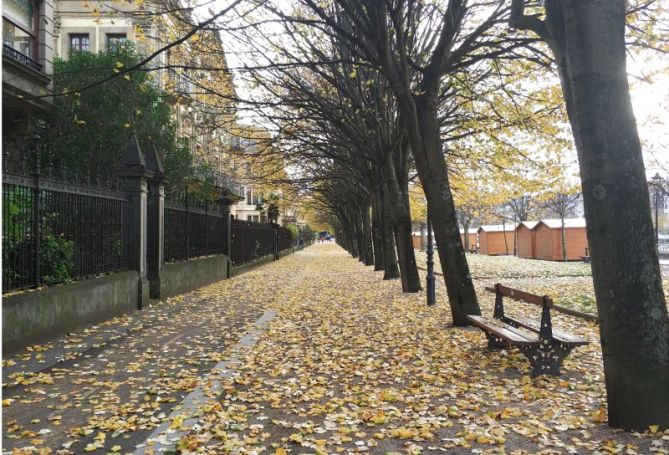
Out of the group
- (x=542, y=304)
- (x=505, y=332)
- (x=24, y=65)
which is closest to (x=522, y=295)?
(x=505, y=332)

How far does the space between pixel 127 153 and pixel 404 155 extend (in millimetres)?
7383

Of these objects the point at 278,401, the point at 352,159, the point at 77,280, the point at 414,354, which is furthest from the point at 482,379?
the point at 352,159

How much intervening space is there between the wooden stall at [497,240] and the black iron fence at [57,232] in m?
39.7

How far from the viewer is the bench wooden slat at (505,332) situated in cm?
522

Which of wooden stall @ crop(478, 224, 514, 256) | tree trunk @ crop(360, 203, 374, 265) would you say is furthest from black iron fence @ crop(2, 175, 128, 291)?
wooden stall @ crop(478, 224, 514, 256)

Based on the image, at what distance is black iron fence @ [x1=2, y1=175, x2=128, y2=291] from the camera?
706cm

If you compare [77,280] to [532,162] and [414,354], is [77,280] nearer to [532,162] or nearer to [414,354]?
[414,354]

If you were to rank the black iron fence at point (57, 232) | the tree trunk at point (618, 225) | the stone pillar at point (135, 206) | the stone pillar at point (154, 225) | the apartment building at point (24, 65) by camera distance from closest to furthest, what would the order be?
the tree trunk at point (618, 225) < the black iron fence at point (57, 232) < the stone pillar at point (135, 206) < the stone pillar at point (154, 225) < the apartment building at point (24, 65)

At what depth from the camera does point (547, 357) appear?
5.34 meters

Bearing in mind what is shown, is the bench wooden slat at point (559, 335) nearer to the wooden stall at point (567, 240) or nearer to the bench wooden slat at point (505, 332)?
the bench wooden slat at point (505, 332)

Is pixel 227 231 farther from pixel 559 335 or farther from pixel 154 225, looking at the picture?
pixel 559 335

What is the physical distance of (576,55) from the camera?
3922 mm

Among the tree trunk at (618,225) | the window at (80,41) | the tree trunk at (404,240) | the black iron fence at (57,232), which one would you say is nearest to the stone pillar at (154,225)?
the black iron fence at (57,232)

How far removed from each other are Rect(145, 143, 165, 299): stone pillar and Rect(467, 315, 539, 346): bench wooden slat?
7566 millimetres
